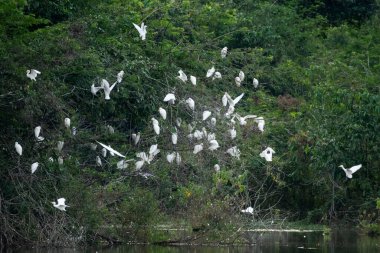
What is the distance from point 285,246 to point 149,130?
114 inches

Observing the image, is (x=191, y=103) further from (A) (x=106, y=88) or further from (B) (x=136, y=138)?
(A) (x=106, y=88)

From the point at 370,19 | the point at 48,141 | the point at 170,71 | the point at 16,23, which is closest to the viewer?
the point at 16,23

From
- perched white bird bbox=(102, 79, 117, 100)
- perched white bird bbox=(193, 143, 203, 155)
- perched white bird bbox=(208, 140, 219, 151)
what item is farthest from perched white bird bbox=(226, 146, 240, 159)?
perched white bird bbox=(102, 79, 117, 100)

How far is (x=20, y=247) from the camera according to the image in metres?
12.7

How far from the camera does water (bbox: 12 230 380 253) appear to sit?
12.5 meters

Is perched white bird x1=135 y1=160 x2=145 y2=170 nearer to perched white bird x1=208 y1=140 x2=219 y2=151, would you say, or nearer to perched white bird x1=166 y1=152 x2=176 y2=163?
perched white bird x1=166 y1=152 x2=176 y2=163

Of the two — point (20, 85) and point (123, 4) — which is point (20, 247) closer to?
point (20, 85)

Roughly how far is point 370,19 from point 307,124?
792cm

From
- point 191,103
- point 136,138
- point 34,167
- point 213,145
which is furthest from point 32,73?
point 213,145

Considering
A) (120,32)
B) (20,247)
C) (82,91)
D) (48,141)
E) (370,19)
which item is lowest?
(20,247)

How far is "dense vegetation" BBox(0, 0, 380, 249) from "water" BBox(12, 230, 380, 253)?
0.33 meters

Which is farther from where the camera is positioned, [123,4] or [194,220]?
[123,4]

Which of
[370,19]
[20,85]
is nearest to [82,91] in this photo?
[20,85]

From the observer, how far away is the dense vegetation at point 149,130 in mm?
12789
